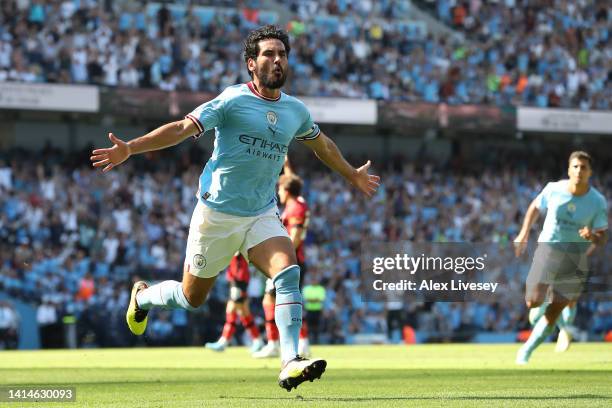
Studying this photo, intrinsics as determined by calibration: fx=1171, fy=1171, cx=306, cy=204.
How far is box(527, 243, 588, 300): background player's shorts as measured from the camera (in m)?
13.5

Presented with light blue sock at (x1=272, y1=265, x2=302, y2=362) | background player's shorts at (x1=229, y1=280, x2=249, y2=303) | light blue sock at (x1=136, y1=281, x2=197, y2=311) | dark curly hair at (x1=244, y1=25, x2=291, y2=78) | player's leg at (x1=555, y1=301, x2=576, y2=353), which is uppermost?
dark curly hair at (x1=244, y1=25, x2=291, y2=78)

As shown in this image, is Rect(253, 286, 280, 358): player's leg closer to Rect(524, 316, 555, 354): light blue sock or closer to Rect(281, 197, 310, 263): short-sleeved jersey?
Rect(281, 197, 310, 263): short-sleeved jersey

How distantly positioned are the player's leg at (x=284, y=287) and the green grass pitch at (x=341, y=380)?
16.3 inches

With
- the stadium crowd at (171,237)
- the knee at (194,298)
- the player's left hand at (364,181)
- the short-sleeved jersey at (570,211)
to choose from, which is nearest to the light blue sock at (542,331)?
the short-sleeved jersey at (570,211)

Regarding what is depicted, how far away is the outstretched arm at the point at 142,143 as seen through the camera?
7793 mm

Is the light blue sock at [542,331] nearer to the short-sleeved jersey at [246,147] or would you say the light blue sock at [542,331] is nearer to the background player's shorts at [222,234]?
the background player's shorts at [222,234]

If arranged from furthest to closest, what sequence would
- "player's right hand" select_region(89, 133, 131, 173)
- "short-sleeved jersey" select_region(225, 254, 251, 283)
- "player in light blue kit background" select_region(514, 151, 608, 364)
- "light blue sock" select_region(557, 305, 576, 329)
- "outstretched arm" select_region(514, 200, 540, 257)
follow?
"light blue sock" select_region(557, 305, 576, 329), "short-sleeved jersey" select_region(225, 254, 251, 283), "outstretched arm" select_region(514, 200, 540, 257), "player in light blue kit background" select_region(514, 151, 608, 364), "player's right hand" select_region(89, 133, 131, 173)

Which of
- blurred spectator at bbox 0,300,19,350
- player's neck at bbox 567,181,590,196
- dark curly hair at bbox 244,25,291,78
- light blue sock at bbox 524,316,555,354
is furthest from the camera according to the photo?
blurred spectator at bbox 0,300,19,350

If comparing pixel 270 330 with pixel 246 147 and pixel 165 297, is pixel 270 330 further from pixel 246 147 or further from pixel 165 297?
pixel 246 147

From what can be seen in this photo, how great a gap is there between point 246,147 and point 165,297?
181 cm

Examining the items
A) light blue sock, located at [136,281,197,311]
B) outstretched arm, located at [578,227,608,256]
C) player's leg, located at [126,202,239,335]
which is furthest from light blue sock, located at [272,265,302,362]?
outstretched arm, located at [578,227,608,256]

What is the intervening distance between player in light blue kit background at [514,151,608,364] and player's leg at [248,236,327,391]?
534cm

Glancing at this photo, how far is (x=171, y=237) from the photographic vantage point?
2828 centimetres

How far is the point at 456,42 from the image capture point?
119 feet
